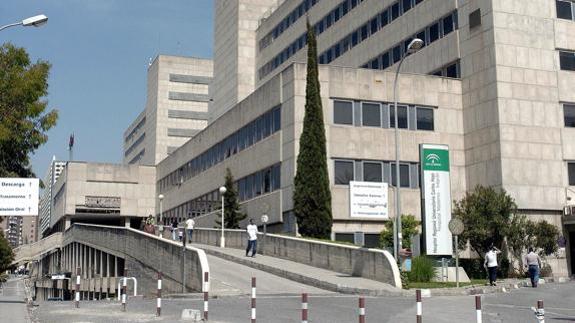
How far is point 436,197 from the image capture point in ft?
102

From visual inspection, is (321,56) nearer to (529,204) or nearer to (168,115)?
(529,204)

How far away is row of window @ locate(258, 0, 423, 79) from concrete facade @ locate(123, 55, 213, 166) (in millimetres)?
43431

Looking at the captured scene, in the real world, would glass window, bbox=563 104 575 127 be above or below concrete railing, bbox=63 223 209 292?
above

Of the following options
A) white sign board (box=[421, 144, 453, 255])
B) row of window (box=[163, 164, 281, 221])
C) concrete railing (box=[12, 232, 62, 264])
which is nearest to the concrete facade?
concrete railing (box=[12, 232, 62, 264])

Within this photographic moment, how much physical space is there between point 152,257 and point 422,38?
853 inches

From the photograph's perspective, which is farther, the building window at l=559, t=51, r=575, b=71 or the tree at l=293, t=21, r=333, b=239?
the building window at l=559, t=51, r=575, b=71

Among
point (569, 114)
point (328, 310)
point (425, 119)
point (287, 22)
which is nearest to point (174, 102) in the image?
point (287, 22)

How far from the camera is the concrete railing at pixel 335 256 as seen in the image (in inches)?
981

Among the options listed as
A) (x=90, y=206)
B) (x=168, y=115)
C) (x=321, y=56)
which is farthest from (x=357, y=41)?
(x=168, y=115)

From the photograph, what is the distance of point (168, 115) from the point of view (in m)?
107

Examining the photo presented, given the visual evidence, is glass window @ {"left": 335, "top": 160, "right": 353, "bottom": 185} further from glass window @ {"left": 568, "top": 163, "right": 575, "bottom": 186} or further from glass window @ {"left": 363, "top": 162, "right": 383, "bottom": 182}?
glass window @ {"left": 568, "top": 163, "right": 575, "bottom": 186}

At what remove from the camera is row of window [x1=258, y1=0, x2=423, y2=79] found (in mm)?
46188

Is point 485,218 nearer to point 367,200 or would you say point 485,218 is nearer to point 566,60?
point 367,200

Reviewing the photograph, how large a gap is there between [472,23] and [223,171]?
19.8 metres
